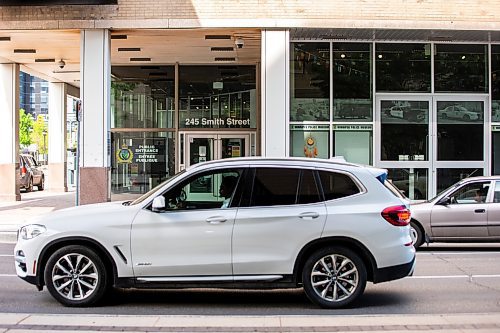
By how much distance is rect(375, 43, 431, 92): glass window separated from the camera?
1866 centimetres

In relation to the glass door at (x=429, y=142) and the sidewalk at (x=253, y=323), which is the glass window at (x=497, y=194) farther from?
the sidewalk at (x=253, y=323)

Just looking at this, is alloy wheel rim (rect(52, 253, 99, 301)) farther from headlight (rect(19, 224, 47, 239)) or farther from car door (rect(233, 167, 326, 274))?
car door (rect(233, 167, 326, 274))

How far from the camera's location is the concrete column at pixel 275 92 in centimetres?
1742

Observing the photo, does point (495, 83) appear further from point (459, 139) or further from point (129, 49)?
point (129, 49)

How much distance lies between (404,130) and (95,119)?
29.3 feet

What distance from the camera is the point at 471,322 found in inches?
257

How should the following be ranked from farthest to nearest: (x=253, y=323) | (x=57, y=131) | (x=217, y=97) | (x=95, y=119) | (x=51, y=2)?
(x=57, y=131)
(x=217, y=97)
(x=95, y=119)
(x=51, y=2)
(x=253, y=323)

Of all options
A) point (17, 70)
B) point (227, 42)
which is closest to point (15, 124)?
point (17, 70)

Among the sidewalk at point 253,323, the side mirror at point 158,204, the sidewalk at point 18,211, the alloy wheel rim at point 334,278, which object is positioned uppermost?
the side mirror at point 158,204

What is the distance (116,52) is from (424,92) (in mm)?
10084

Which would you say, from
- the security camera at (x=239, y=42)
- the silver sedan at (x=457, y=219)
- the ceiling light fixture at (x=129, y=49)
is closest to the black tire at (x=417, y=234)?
the silver sedan at (x=457, y=219)

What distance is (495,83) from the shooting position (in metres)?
19.0

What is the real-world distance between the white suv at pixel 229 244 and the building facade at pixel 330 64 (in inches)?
398

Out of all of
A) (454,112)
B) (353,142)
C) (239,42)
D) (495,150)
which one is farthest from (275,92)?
(495,150)
